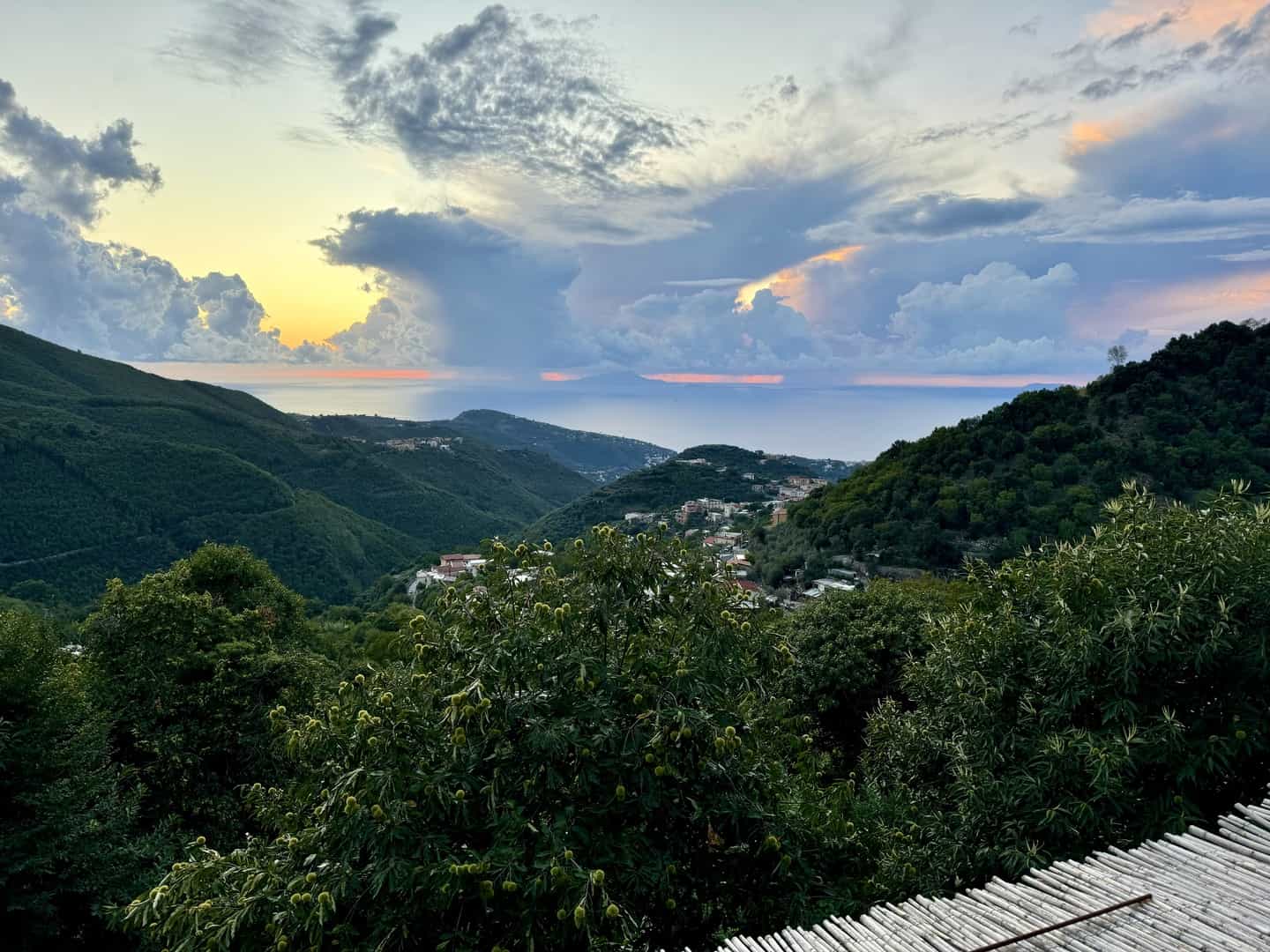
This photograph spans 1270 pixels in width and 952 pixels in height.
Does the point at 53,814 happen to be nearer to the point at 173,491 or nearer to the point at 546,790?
the point at 546,790

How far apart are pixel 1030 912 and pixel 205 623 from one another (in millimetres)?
13868

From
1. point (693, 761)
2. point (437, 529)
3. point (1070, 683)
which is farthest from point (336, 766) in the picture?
point (437, 529)

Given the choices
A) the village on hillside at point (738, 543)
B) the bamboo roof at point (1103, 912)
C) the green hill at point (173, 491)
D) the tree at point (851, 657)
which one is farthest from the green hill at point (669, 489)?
the bamboo roof at point (1103, 912)

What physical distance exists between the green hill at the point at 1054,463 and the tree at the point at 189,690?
26680mm

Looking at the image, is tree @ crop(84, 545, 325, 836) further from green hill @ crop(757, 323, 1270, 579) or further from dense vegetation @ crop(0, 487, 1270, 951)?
green hill @ crop(757, 323, 1270, 579)

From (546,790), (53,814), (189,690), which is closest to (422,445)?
(189,690)

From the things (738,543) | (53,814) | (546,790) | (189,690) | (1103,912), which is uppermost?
(1103,912)

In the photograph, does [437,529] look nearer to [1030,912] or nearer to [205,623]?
[205,623]

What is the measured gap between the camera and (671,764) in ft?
17.0

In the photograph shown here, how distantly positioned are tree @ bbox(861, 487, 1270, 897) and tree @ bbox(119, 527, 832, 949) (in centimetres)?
163

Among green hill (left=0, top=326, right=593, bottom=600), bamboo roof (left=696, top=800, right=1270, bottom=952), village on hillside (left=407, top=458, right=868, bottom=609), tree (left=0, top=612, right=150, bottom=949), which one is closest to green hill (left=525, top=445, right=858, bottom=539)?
village on hillside (left=407, top=458, right=868, bottom=609)

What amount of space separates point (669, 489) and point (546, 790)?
283 feet

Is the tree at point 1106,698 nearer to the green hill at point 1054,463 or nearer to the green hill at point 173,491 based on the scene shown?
the green hill at point 1054,463

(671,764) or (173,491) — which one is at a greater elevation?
(671,764)
